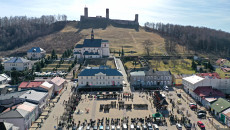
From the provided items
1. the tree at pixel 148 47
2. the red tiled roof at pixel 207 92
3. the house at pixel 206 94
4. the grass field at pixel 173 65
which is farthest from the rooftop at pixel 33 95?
the tree at pixel 148 47

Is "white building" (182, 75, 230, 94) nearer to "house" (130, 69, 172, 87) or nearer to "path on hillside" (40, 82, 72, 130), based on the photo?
"house" (130, 69, 172, 87)

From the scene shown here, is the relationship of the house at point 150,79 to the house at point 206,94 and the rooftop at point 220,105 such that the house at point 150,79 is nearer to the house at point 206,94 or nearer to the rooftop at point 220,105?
the house at point 206,94

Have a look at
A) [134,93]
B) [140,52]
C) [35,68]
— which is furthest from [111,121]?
[140,52]

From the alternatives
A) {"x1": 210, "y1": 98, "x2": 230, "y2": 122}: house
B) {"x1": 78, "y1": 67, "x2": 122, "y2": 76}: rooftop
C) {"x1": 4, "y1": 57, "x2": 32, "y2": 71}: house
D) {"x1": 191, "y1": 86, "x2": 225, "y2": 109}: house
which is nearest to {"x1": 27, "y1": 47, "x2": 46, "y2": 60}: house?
{"x1": 4, "y1": 57, "x2": 32, "y2": 71}: house

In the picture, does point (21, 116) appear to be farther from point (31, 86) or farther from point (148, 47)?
point (148, 47)

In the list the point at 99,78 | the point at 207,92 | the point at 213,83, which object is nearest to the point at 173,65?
the point at 213,83
